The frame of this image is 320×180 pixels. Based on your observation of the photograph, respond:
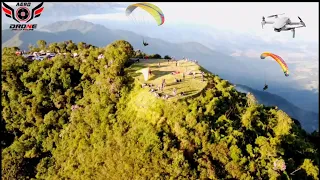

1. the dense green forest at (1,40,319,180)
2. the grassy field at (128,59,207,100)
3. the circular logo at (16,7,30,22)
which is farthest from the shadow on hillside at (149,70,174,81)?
the circular logo at (16,7,30,22)

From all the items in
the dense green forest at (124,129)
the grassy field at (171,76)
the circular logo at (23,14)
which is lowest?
the dense green forest at (124,129)

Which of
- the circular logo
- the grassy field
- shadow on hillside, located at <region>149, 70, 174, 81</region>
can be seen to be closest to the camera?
the grassy field

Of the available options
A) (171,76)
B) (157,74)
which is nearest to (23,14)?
(157,74)

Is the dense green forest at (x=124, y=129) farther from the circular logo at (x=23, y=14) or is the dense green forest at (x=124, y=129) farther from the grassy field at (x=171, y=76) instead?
the circular logo at (x=23, y=14)

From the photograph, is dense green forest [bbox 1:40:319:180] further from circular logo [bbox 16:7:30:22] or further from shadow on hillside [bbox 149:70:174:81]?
circular logo [bbox 16:7:30:22]

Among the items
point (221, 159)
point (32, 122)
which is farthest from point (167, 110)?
point (32, 122)

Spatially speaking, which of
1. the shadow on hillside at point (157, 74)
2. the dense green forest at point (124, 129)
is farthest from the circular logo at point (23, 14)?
the shadow on hillside at point (157, 74)
